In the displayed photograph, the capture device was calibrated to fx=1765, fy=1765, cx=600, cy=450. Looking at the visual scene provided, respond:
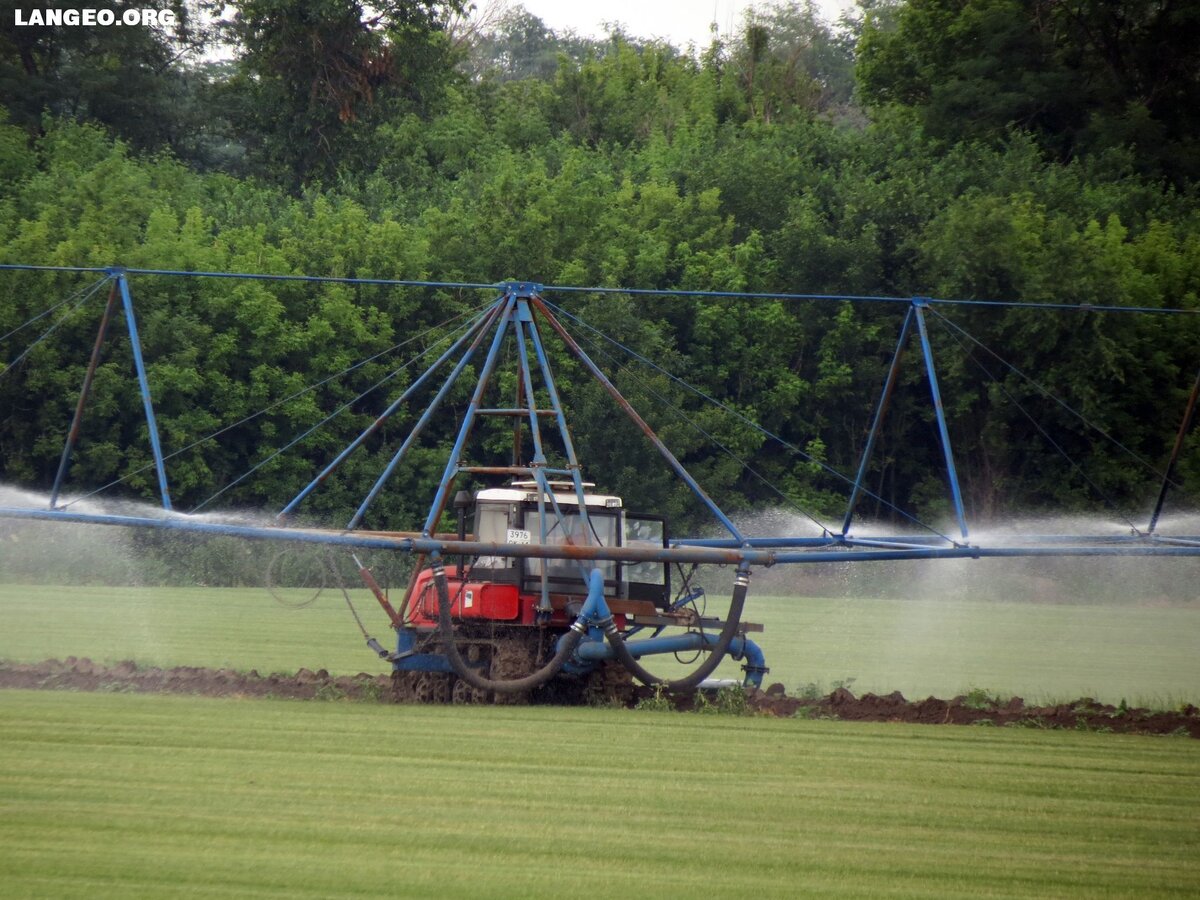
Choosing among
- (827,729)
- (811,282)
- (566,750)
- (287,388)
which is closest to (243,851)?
(566,750)

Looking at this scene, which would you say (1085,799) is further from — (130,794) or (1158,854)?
(130,794)

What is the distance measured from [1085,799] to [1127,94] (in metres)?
51.3

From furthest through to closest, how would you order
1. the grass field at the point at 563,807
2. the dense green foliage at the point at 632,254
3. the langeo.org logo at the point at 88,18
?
1. the langeo.org logo at the point at 88,18
2. the dense green foliage at the point at 632,254
3. the grass field at the point at 563,807

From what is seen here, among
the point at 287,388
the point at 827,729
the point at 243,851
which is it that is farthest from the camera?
the point at 287,388

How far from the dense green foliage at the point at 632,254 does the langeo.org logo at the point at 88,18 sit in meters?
0.98

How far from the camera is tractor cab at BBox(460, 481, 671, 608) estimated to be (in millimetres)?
17172

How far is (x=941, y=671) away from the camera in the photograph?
2194cm

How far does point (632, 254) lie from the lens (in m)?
50.1

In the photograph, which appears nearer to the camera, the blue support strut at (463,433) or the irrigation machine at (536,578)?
the irrigation machine at (536,578)

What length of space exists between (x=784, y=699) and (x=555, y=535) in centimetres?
278

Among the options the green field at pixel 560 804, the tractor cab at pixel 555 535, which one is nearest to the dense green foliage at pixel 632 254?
the tractor cab at pixel 555 535

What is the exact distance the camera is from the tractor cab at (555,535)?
17.2 meters

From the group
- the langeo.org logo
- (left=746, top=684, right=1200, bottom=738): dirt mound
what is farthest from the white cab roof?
the langeo.org logo

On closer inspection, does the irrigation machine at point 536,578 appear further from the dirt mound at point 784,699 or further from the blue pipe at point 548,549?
the dirt mound at point 784,699
